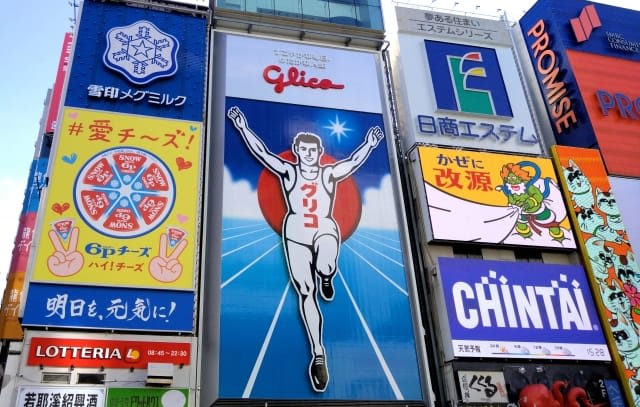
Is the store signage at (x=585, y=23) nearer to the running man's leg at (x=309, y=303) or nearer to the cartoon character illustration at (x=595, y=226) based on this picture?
the cartoon character illustration at (x=595, y=226)

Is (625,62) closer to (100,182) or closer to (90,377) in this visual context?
(100,182)

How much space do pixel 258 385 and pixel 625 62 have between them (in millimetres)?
21496

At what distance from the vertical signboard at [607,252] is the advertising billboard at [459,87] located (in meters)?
1.77

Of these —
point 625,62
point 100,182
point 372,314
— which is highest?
point 625,62

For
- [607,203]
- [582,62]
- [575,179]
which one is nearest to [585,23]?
[582,62]

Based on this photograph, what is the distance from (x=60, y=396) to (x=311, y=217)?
8090mm

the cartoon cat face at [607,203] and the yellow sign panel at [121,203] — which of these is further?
the cartoon cat face at [607,203]

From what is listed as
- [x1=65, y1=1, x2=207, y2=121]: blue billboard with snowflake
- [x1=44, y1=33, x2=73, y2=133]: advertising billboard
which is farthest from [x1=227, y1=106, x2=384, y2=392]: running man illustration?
[x1=44, y1=33, x2=73, y2=133]: advertising billboard

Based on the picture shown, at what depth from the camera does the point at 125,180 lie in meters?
17.7

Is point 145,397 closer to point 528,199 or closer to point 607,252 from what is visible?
point 528,199

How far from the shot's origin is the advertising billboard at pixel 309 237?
16.2m

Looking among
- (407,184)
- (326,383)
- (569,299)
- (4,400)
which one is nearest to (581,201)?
(569,299)

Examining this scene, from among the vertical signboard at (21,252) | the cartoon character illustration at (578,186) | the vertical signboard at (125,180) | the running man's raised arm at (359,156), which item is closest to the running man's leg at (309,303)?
the vertical signboard at (125,180)

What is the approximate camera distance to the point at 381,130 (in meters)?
21.3
